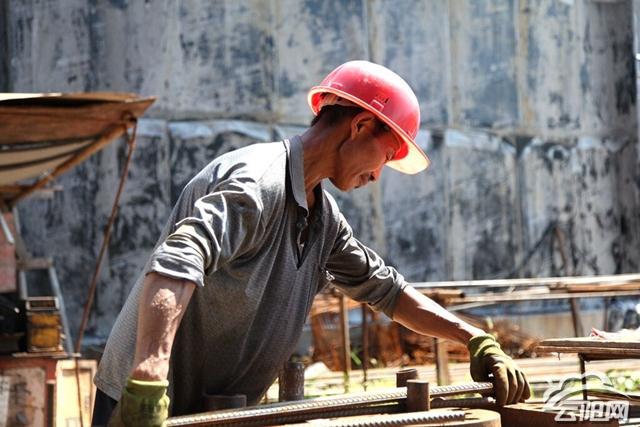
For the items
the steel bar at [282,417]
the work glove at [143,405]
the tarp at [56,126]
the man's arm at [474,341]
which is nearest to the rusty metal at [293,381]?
the steel bar at [282,417]

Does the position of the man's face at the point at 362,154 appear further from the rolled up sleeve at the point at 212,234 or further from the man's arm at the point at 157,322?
the man's arm at the point at 157,322

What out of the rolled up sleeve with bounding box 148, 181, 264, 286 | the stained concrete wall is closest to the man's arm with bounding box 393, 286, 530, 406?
the rolled up sleeve with bounding box 148, 181, 264, 286

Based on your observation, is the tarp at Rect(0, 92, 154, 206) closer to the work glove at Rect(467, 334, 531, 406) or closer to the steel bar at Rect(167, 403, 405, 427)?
the work glove at Rect(467, 334, 531, 406)

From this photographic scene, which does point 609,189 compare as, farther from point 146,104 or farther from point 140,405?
point 140,405

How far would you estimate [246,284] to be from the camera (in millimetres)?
3482

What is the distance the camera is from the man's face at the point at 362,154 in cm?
370

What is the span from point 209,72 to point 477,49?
3.98 meters

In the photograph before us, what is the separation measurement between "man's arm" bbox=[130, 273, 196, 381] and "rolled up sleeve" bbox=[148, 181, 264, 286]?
0.10 feet

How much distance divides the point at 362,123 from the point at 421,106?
997 cm

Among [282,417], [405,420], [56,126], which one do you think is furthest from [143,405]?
[56,126]

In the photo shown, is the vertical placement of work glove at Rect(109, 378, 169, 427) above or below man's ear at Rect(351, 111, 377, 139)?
below

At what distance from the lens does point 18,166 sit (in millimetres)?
8656

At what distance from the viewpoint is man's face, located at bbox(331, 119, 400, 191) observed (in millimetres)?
3695

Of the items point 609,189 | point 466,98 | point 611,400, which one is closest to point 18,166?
point 611,400
